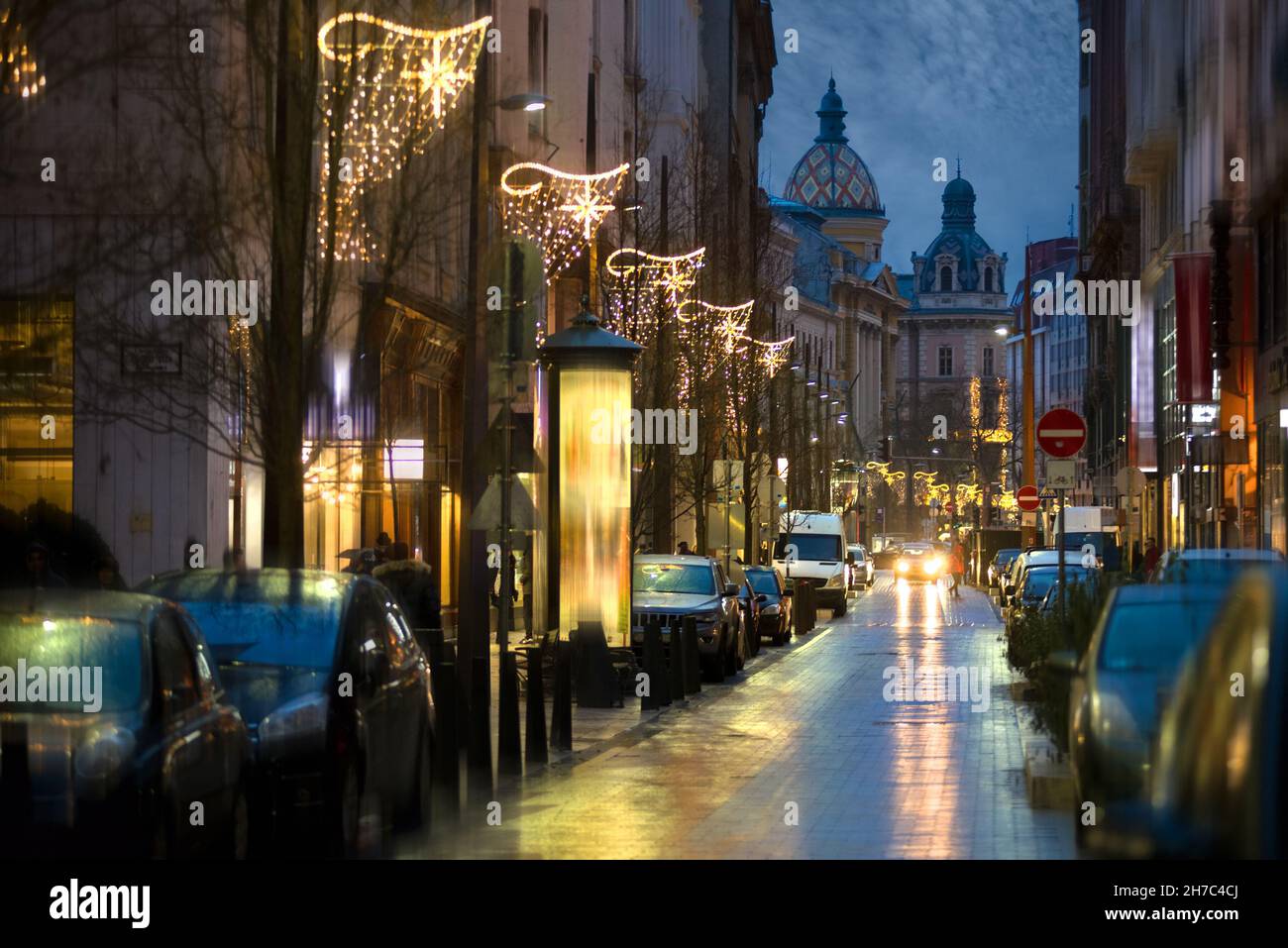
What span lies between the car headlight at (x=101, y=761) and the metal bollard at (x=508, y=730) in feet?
25.6

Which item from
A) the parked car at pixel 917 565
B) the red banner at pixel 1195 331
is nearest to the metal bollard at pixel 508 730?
the red banner at pixel 1195 331

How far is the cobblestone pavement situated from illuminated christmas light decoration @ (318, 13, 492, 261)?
195 inches

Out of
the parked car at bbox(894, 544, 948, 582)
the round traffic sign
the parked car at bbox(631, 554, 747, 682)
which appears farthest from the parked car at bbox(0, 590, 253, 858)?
the parked car at bbox(894, 544, 948, 582)

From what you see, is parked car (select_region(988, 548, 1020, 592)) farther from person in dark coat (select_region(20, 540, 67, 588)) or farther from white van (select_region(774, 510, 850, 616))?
person in dark coat (select_region(20, 540, 67, 588))

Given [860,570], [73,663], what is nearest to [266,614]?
[73,663]

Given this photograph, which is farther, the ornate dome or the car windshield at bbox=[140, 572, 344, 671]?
the ornate dome

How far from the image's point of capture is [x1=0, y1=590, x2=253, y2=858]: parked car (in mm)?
10180

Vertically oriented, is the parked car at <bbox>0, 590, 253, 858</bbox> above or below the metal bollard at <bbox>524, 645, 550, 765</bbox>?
above

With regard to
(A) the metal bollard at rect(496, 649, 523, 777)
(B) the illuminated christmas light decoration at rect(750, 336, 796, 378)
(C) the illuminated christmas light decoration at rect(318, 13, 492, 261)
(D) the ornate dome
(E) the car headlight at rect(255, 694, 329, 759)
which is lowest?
(A) the metal bollard at rect(496, 649, 523, 777)

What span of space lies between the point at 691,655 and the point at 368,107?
9.68 metres

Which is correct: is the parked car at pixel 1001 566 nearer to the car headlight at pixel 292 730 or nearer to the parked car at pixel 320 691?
the parked car at pixel 320 691

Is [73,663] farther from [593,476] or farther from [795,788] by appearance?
[593,476]
